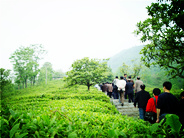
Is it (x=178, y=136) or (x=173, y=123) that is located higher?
(x=173, y=123)

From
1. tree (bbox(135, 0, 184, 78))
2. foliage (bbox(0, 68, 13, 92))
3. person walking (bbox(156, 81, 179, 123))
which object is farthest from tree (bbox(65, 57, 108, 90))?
foliage (bbox(0, 68, 13, 92))

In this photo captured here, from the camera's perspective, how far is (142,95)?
5.39 metres

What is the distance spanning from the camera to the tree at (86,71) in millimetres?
12031

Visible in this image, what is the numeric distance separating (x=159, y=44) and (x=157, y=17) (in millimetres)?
1854

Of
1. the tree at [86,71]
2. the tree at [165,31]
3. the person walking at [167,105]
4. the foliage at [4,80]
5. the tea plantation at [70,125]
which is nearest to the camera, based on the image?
the tea plantation at [70,125]

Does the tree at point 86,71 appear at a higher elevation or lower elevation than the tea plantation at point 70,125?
higher

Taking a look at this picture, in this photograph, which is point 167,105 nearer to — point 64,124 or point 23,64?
point 64,124

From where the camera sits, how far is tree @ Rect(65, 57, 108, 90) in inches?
474

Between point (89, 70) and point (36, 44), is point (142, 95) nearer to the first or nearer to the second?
point (89, 70)

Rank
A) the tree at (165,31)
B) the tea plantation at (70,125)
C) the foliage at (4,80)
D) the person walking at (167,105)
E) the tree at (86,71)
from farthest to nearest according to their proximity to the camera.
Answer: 1. the foliage at (4,80)
2. the tree at (86,71)
3. the tree at (165,31)
4. the person walking at (167,105)
5. the tea plantation at (70,125)

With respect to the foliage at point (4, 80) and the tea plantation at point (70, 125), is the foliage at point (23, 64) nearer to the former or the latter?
the foliage at point (4, 80)

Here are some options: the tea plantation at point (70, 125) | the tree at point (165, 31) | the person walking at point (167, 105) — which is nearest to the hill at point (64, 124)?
the tea plantation at point (70, 125)

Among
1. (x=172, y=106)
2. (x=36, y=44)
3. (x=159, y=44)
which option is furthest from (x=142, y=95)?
(x=36, y=44)

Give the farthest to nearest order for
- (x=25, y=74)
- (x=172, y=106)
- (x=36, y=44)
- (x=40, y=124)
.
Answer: (x=36, y=44), (x=25, y=74), (x=172, y=106), (x=40, y=124)
